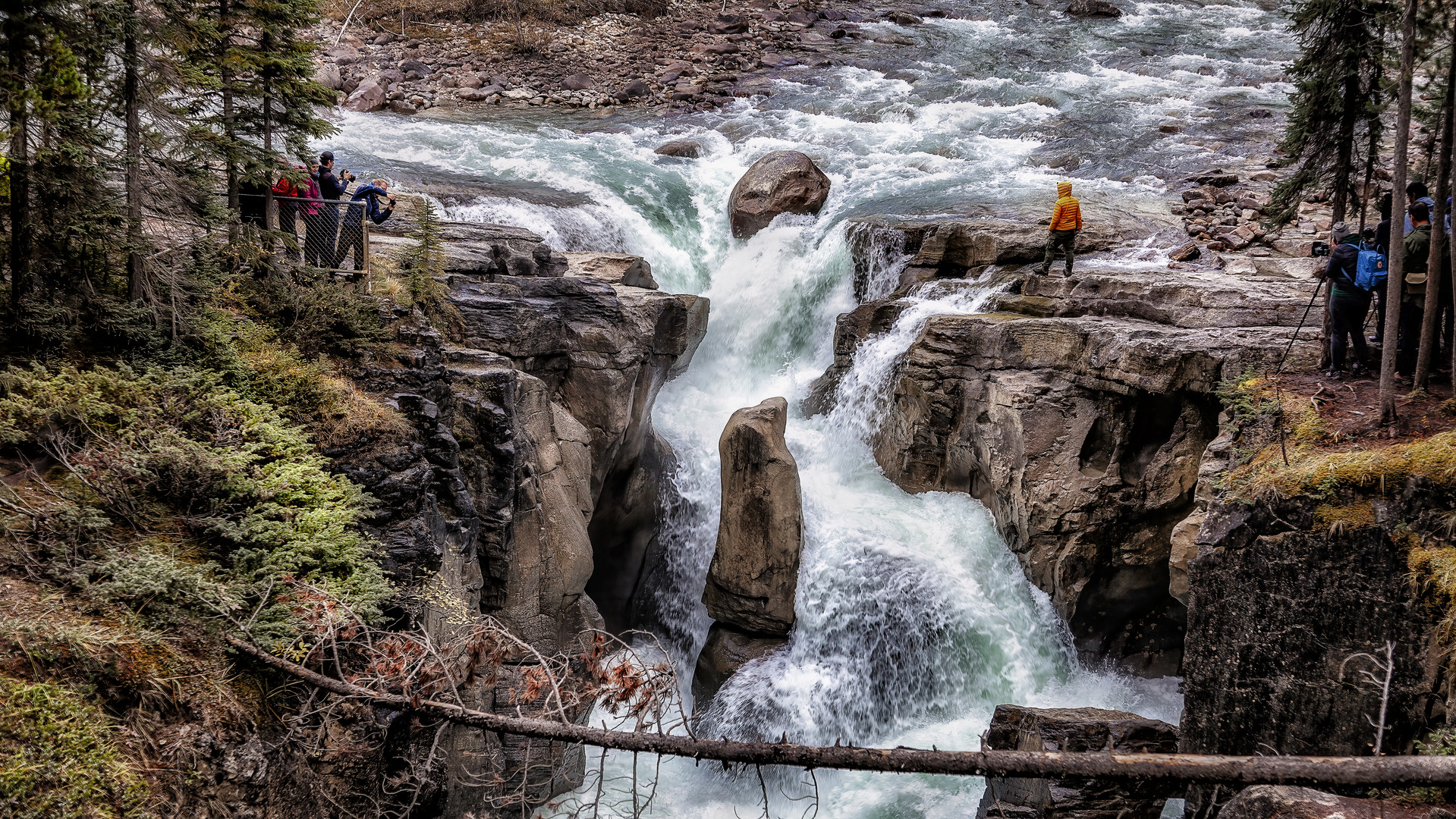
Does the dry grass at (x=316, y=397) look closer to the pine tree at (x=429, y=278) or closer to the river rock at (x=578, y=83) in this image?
the pine tree at (x=429, y=278)

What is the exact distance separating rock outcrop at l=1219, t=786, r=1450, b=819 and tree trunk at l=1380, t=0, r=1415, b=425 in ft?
16.4

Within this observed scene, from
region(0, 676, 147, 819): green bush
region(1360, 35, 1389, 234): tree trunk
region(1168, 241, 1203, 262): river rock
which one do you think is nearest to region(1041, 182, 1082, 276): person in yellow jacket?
region(1168, 241, 1203, 262): river rock

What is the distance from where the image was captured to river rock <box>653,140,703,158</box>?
2720cm

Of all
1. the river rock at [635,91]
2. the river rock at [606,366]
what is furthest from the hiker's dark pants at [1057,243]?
the river rock at [635,91]

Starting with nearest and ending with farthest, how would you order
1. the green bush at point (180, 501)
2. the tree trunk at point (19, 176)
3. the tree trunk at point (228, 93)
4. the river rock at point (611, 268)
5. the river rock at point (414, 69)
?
1. the green bush at point (180, 501)
2. the tree trunk at point (19, 176)
3. the tree trunk at point (228, 93)
4. the river rock at point (611, 268)
5. the river rock at point (414, 69)

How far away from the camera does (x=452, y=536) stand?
1072cm

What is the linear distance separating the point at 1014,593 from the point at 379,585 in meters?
10.9

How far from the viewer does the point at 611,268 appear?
17906mm

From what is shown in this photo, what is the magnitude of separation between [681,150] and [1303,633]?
22437 millimetres

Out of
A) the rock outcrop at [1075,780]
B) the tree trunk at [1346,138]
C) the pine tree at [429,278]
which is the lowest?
the rock outcrop at [1075,780]

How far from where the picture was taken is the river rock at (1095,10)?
3978 centimetres

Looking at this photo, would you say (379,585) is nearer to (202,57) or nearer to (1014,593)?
(202,57)

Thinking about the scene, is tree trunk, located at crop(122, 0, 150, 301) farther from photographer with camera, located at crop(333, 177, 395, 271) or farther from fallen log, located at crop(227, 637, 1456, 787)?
fallen log, located at crop(227, 637, 1456, 787)

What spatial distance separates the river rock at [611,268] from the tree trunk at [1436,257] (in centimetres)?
1287
